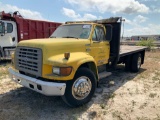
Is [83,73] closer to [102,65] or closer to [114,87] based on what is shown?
[102,65]

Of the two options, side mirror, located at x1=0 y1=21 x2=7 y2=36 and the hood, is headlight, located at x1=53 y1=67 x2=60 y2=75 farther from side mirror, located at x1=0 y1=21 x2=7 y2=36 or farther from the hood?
side mirror, located at x1=0 y1=21 x2=7 y2=36

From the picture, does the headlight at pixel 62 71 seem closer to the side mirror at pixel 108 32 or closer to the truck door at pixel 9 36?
the side mirror at pixel 108 32

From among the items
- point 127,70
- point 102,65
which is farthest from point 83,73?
point 127,70

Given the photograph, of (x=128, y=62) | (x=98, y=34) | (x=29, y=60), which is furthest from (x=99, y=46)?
(x=128, y=62)

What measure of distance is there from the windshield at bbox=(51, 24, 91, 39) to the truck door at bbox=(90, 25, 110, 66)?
0.81 feet

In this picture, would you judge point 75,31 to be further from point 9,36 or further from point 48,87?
point 9,36

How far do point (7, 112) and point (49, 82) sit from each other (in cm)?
130

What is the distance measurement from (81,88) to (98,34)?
79.7 inches

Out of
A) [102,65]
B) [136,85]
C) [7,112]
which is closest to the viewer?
[7,112]

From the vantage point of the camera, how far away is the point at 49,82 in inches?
154

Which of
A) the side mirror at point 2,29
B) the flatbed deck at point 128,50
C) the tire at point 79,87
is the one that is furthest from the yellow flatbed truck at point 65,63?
the side mirror at point 2,29

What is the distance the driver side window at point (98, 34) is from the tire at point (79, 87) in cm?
130

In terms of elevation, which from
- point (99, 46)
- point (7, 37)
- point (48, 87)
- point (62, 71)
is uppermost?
point (7, 37)

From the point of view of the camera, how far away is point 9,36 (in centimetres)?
1061
